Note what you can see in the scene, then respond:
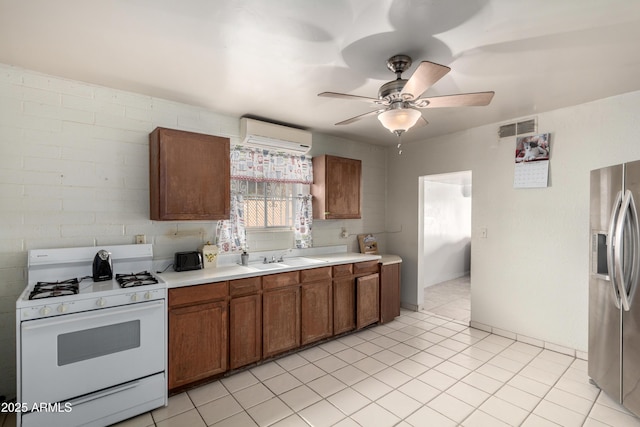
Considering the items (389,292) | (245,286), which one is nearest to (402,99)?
(245,286)

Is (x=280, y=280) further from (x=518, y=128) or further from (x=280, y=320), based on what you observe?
(x=518, y=128)

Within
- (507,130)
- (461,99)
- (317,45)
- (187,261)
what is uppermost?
(317,45)

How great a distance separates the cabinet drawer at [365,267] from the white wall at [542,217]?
123 cm

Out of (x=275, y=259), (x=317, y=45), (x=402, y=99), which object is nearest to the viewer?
(x=317, y=45)

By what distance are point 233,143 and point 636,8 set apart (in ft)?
10.1

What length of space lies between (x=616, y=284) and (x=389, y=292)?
227cm

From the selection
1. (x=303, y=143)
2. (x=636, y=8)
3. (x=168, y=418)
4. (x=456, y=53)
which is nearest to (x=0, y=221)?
(x=168, y=418)

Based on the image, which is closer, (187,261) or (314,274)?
(187,261)

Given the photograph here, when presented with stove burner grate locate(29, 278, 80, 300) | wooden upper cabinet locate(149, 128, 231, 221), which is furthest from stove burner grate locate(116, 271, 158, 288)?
wooden upper cabinet locate(149, 128, 231, 221)

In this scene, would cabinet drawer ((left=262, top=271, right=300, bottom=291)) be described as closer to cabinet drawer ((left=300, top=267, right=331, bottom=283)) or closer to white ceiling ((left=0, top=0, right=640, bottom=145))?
cabinet drawer ((left=300, top=267, right=331, bottom=283))

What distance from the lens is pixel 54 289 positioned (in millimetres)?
2047

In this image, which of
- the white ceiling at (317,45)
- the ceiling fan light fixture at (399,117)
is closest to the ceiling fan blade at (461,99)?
the ceiling fan light fixture at (399,117)

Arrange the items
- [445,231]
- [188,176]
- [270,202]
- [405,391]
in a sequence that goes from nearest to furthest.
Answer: [405,391] → [188,176] → [270,202] → [445,231]

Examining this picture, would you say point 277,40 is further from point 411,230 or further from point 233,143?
point 411,230
